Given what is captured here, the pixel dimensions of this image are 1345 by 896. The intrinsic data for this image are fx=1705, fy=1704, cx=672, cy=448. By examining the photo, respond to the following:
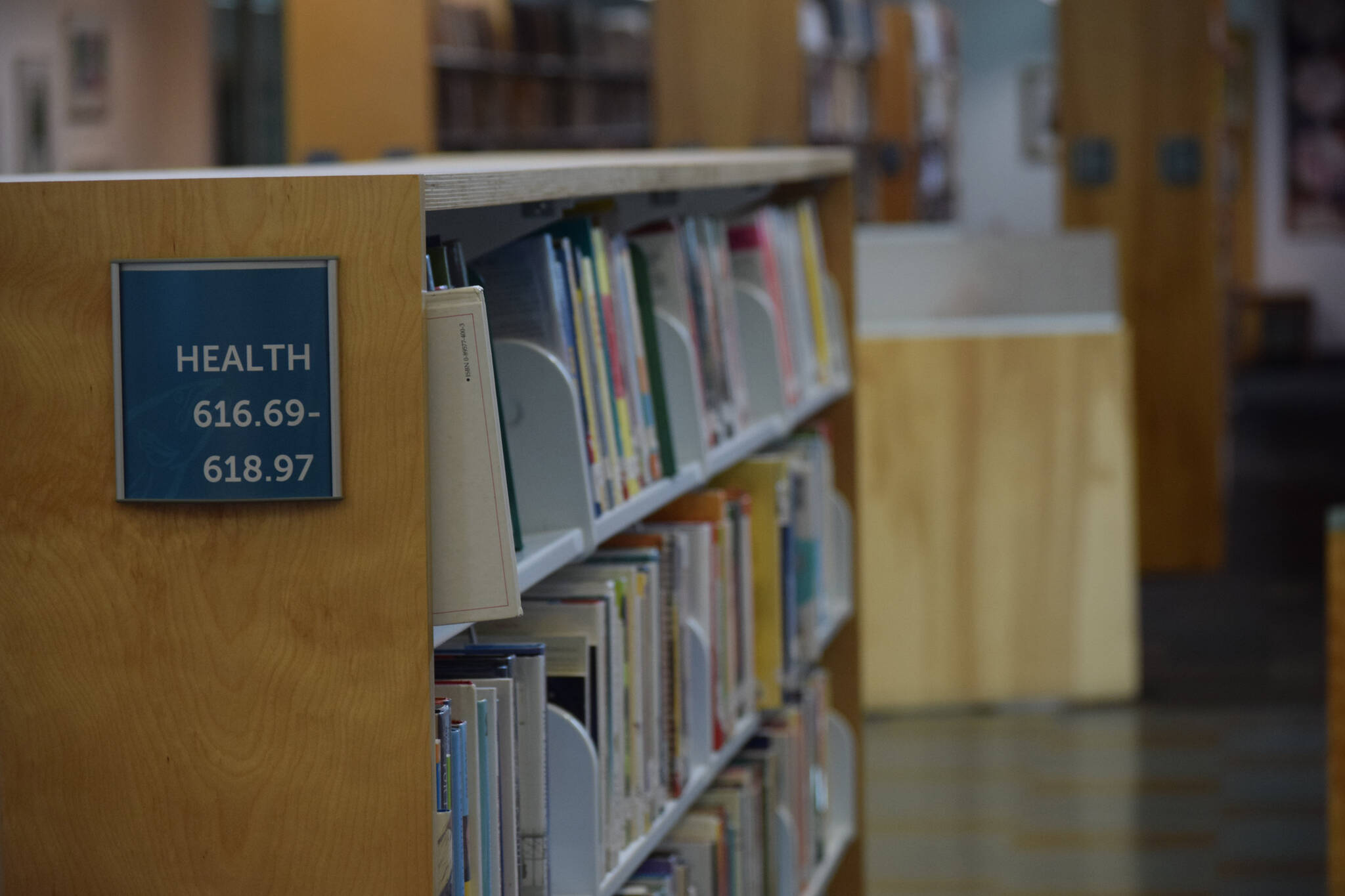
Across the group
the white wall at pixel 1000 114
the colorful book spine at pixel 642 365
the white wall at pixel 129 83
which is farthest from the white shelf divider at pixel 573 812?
the white wall at pixel 1000 114

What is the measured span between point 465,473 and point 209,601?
0.19m

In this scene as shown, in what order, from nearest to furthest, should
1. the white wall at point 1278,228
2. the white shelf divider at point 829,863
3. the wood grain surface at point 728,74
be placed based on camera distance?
the white shelf divider at point 829,863 → the wood grain surface at point 728,74 → the white wall at point 1278,228

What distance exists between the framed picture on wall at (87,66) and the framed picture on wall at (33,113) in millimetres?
81

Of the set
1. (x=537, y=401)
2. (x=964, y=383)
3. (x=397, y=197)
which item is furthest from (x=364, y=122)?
(x=397, y=197)

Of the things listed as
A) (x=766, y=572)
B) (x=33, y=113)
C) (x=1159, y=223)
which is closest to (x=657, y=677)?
(x=766, y=572)

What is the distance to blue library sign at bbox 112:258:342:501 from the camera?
1.10 metres

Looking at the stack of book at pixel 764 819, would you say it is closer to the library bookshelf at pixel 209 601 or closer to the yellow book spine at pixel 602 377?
the yellow book spine at pixel 602 377

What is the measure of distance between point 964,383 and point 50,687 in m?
3.30

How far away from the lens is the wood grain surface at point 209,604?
3.66ft

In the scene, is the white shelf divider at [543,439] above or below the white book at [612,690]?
above

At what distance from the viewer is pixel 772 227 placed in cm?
246

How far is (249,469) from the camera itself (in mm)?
1115

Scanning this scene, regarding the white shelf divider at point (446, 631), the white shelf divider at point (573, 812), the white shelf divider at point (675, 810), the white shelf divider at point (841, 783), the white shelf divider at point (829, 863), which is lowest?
the white shelf divider at point (829, 863)

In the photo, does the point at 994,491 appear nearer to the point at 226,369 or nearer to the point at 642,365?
the point at 642,365
